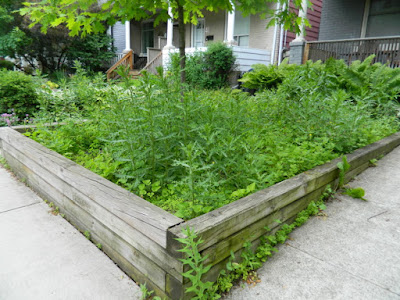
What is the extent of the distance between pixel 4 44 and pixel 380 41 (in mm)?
14520

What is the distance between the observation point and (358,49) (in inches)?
353

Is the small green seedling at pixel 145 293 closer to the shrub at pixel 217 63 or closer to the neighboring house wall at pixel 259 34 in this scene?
the shrub at pixel 217 63

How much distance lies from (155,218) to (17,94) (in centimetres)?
515

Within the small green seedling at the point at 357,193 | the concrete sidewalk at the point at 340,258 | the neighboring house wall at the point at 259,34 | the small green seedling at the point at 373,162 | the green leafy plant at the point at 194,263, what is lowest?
the concrete sidewalk at the point at 340,258

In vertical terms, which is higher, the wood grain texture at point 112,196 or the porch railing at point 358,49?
the porch railing at point 358,49

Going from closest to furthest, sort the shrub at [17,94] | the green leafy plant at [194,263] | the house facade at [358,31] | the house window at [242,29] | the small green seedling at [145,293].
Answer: the green leafy plant at [194,263] → the small green seedling at [145,293] → the shrub at [17,94] → the house facade at [358,31] → the house window at [242,29]

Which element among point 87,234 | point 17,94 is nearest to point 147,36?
point 17,94

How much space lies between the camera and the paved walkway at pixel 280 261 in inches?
72.6

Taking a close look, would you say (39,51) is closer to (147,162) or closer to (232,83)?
(232,83)

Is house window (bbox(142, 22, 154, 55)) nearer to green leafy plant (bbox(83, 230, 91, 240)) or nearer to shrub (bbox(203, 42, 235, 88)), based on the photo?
shrub (bbox(203, 42, 235, 88))

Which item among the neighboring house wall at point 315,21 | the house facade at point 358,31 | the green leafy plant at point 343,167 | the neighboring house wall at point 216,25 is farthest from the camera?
the neighboring house wall at point 216,25

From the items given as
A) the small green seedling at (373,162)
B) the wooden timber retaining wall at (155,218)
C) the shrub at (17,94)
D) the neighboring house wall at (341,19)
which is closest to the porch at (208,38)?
the neighboring house wall at (341,19)

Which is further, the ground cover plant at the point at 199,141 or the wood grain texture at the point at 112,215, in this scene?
the ground cover plant at the point at 199,141

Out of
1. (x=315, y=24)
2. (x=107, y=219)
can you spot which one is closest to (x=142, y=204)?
(x=107, y=219)
